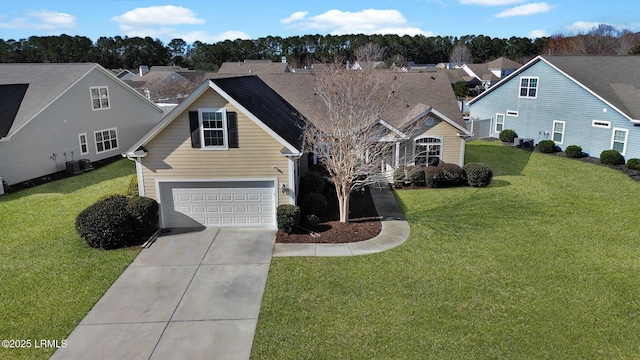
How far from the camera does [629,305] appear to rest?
441 inches

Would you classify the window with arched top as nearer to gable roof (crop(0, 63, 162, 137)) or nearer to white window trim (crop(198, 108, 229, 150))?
white window trim (crop(198, 108, 229, 150))

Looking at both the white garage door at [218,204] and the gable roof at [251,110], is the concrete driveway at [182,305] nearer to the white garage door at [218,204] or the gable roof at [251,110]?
the white garage door at [218,204]

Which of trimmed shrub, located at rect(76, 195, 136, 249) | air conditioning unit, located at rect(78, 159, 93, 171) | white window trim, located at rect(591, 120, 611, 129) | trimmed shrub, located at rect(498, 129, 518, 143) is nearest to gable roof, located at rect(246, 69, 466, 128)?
trimmed shrub, located at rect(498, 129, 518, 143)

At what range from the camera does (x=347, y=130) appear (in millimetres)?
16641

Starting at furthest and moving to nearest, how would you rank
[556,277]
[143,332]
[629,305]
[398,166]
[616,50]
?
1. [616,50]
2. [398,166]
3. [556,277]
4. [629,305]
5. [143,332]

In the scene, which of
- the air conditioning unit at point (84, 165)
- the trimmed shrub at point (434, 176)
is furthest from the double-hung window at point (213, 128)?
the air conditioning unit at point (84, 165)

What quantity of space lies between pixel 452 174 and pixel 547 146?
39.3 ft

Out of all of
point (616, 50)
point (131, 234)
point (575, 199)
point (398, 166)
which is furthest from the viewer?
point (616, 50)

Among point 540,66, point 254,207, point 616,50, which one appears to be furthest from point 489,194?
point 616,50

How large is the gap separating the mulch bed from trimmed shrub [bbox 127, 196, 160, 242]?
4.76 metres

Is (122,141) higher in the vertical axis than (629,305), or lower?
higher

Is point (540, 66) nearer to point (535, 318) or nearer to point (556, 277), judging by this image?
point (556, 277)

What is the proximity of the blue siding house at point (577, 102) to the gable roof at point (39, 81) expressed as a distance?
29259 mm

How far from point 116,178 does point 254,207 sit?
1207 centimetres
